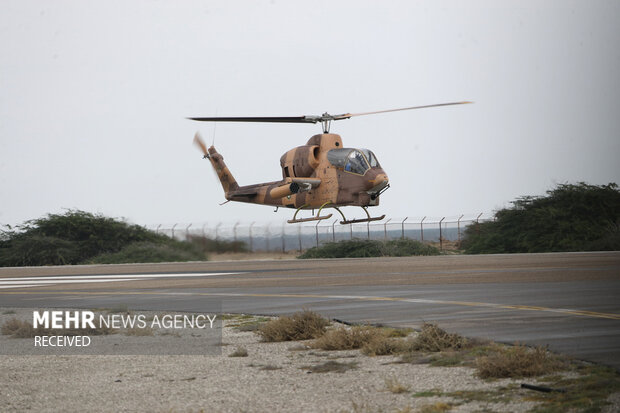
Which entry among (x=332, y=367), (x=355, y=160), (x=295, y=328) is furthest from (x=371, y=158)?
(x=332, y=367)

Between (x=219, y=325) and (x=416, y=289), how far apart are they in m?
6.56

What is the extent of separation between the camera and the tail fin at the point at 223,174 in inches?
2057

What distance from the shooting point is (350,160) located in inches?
1620

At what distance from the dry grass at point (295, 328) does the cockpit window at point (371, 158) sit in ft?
94.4

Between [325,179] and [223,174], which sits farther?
[223,174]

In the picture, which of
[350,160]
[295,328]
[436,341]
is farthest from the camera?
[350,160]

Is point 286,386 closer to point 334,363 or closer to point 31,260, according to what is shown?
point 334,363

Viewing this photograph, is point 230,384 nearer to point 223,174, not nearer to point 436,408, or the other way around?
point 436,408

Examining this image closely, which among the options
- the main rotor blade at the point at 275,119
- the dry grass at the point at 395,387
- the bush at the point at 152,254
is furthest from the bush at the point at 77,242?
the dry grass at the point at 395,387

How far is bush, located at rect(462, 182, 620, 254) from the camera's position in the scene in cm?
4900

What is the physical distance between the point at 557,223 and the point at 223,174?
20.5 meters

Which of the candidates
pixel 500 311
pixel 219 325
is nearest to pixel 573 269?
pixel 500 311

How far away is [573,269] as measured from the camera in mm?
25406

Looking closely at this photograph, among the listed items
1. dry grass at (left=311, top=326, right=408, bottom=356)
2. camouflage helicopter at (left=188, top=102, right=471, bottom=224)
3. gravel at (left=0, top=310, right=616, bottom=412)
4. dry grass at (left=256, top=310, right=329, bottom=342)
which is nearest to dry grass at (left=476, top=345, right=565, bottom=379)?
gravel at (left=0, top=310, right=616, bottom=412)
